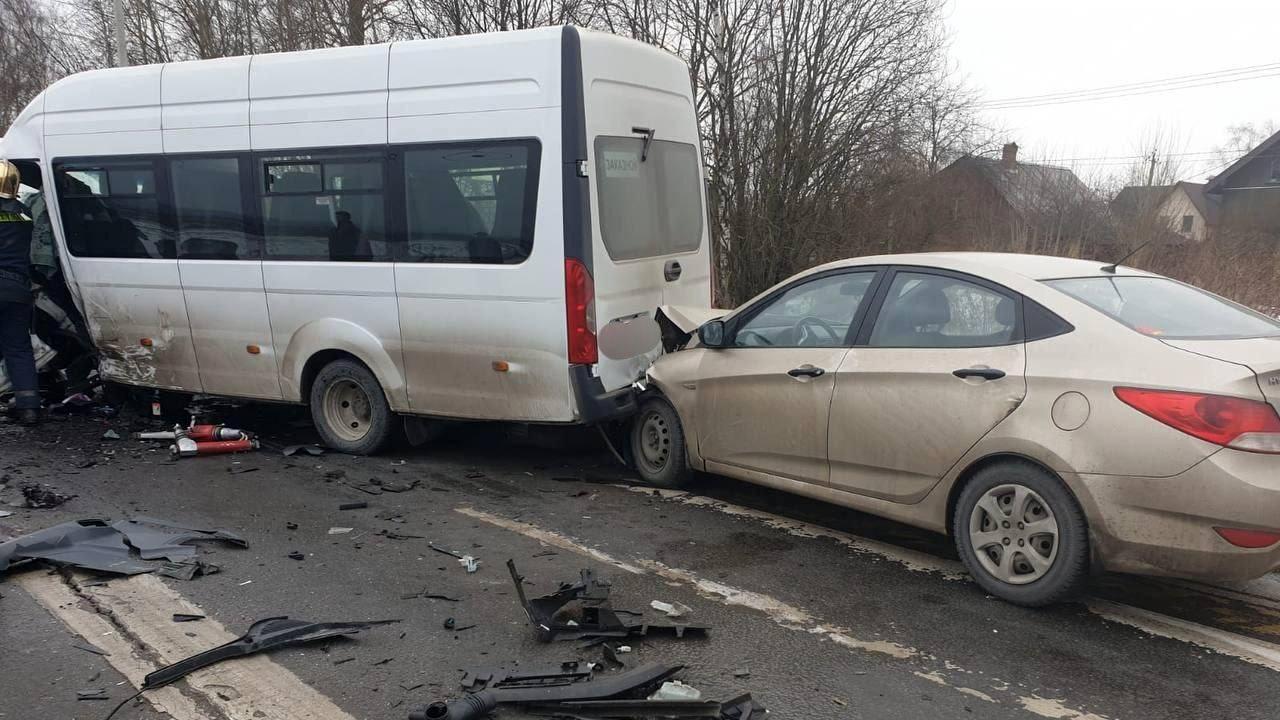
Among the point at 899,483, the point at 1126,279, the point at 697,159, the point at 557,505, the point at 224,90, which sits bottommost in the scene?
the point at 557,505

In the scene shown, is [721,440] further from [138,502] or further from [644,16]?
[644,16]

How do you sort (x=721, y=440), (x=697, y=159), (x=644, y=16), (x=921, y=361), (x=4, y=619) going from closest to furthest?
(x=4, y=619)
(x=921, y=361)
(x=721, y=440)
(x=697, y=159)
(x=644, y=16)

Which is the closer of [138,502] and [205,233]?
[138,502]

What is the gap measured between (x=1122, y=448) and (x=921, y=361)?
103 cm

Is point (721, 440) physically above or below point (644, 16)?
below

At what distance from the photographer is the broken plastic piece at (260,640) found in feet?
11.3

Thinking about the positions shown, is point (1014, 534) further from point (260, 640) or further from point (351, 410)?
point (351, 410)

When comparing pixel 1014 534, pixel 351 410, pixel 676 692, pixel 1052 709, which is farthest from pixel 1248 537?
pixel 351 410

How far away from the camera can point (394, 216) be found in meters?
6.36

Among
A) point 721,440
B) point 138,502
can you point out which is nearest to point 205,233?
point 138,502

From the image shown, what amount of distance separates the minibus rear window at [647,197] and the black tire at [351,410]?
226cm

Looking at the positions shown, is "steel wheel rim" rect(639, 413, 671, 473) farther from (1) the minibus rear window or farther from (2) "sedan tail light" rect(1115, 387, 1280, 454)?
(2) "sedan tail light" rect(1115, 387, 1280, 454)

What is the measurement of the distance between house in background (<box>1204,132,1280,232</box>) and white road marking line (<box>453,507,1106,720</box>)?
36013mm

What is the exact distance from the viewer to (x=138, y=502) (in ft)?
19.0
